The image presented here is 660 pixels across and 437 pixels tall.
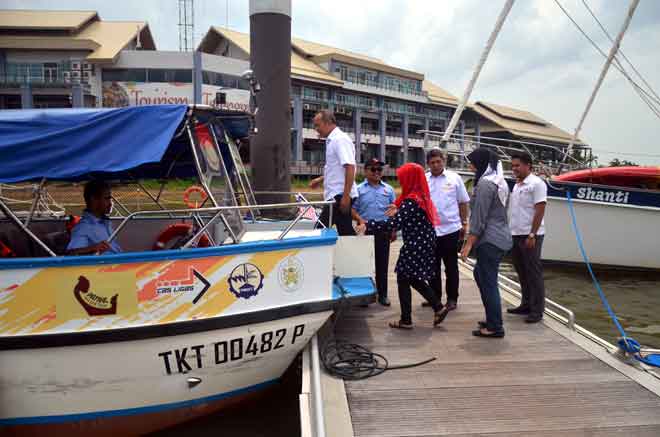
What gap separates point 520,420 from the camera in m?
3.36

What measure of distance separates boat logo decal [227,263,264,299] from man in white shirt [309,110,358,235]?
4.43 feet

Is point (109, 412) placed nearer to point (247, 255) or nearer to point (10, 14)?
point (247, 255)

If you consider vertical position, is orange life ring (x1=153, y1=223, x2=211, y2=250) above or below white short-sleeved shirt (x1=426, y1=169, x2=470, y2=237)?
below

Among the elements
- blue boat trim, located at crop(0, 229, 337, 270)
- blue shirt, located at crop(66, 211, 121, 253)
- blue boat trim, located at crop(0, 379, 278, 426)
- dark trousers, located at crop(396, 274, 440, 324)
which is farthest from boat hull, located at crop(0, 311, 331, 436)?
dark trousers, located at crop(396, 274, 440, 324)

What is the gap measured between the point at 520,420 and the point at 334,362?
5.00 ft

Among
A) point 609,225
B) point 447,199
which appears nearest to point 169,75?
point 609,225

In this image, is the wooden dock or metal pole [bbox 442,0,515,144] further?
metal pole [bbox 442,0,515,144]

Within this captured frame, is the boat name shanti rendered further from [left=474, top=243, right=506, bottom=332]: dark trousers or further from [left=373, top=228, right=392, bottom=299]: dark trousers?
[left=474, top=243, right=506, bottom=332]: dark trousers

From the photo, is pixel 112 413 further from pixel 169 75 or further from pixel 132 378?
pixel 169 75

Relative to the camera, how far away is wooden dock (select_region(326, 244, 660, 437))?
3.31m

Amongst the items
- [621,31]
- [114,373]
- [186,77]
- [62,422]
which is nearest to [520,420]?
[114,373]

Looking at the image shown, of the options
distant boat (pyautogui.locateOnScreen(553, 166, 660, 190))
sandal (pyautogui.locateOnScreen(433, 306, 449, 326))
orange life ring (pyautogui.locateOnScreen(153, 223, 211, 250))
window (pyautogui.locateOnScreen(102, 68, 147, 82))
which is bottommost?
sandal (pyautogui.locateOnScreen(433, 306, 449, 326))

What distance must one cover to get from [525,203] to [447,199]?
2.63 feet

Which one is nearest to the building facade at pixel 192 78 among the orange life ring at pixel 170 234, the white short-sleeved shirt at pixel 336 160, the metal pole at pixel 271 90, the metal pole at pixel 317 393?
the metal pole at pixel 271 90
